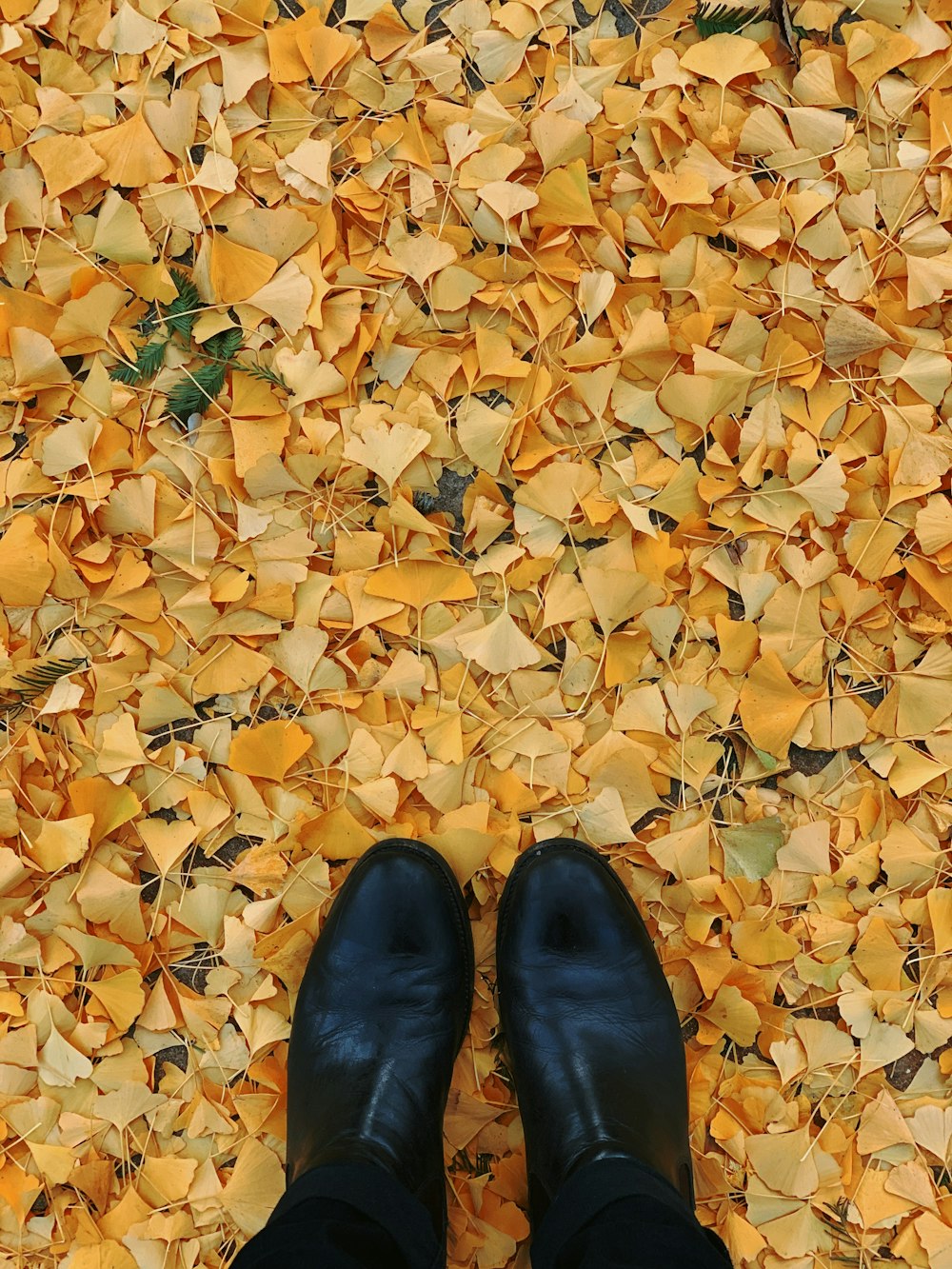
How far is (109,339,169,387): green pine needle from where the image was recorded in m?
0.87

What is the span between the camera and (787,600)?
0.86 meters

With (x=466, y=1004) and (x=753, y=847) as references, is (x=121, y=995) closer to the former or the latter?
(x=466, y=1004)

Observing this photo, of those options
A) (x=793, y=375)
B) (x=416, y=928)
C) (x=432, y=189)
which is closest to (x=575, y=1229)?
(x=416, y=928)

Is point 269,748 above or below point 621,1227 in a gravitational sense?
above

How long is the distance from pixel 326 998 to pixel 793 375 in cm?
76

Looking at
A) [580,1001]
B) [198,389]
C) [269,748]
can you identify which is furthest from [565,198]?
[580,1001]

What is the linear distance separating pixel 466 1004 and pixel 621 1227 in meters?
0.24

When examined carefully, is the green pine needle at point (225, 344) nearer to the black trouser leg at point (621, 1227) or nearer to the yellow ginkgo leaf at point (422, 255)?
the yellow ginkgo leaf at point (422, 255)

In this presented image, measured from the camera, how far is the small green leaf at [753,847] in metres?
0.87

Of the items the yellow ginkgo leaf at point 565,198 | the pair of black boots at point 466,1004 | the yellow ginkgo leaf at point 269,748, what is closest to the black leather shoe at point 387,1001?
the pair of black boots at point 466,1004

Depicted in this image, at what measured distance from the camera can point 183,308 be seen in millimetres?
874

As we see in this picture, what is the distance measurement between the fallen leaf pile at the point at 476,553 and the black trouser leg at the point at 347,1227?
0.14 m

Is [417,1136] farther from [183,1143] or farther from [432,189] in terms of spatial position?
[432,189]

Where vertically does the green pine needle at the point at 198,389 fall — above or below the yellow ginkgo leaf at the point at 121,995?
above
